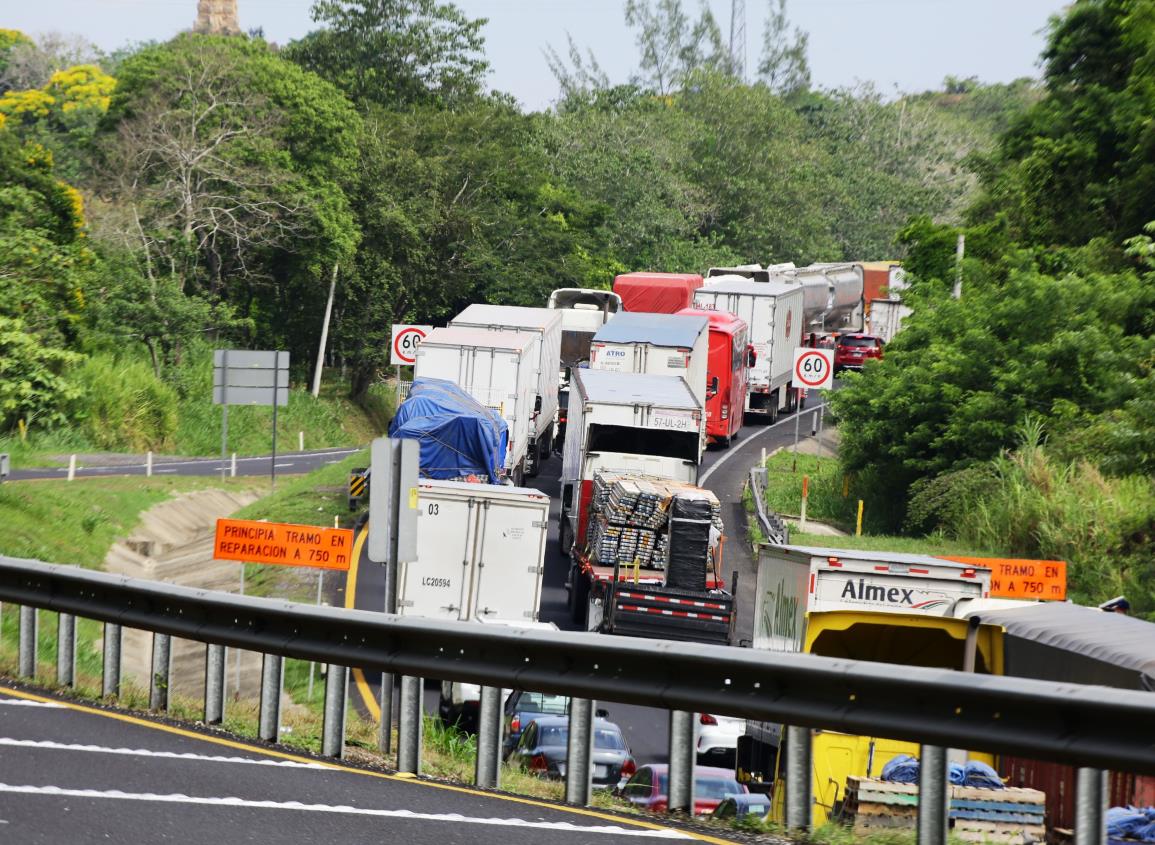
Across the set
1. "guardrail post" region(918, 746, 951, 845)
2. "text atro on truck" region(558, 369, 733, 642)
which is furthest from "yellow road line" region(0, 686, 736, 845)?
"text atro on truck" region(558, 369, 733, 642)

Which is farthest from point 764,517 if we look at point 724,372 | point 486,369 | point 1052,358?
point 724,372

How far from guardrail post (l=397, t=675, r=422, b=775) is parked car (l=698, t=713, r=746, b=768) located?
923cm

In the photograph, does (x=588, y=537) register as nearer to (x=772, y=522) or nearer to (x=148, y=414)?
(x=772, y=522)

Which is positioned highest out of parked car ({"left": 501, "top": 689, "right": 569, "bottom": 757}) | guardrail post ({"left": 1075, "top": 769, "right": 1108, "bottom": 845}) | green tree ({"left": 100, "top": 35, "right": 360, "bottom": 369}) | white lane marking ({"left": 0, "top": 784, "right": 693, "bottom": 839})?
green tree ({"left": 100, "top": 35, "right": 360, "bottom": 369})

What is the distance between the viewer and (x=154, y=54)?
64.1 m

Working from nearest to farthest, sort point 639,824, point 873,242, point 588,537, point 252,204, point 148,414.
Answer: point 639,824, point 588,537, point 148,414, point 252,204, point 873,242

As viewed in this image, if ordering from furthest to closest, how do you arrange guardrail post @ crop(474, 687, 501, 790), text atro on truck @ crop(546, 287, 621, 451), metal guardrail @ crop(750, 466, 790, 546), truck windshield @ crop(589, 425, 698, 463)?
text atro on truck @ crop(546, 287, 621, 451)
metal guardrail @ crop(750, 466, 790, 546)
truck windshield @ crop(589, 425, 698, 463)
guardrail post @ crop(474, 687, 501, 790)

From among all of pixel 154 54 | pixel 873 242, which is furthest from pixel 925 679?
pixel 873 242

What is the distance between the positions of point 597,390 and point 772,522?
5.76 meters

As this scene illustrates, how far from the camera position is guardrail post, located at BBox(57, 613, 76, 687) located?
31.4 ft

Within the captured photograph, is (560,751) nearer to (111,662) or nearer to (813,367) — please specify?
(111,662)

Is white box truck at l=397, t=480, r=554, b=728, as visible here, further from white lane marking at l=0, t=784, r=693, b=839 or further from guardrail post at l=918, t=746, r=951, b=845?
guardrail post at l=918, t=746, r=951, b=845

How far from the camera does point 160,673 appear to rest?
360 inches

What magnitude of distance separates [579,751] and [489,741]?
0.55m
